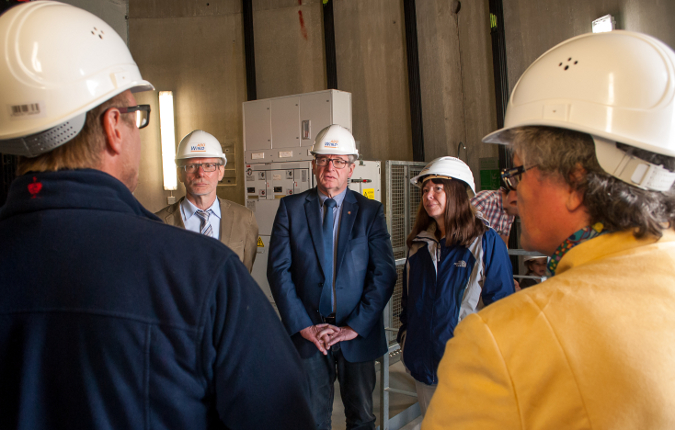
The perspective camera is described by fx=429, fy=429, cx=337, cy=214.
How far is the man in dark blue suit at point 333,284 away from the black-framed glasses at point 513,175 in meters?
1.56

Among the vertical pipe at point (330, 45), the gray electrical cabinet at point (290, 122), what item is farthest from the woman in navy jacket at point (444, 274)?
the vertical pipe at point (330, 45)

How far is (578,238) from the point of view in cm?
93

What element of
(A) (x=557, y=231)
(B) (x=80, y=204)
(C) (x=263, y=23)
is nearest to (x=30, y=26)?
(B) (x=80, y=204)

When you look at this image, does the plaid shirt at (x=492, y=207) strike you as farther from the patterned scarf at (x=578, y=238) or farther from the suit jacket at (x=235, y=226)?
the patterned scarf at (x=578, y=238)

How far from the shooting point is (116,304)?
830 mm

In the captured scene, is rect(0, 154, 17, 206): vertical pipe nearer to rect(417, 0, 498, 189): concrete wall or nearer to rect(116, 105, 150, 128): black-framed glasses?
rect(116, 105, 150, 128): black-framed glasses

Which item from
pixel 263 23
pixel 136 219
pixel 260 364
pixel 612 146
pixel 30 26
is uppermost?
pixel 263 23

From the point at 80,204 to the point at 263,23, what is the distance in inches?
263

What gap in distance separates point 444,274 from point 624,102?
5.19ft

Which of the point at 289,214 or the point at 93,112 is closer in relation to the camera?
the point at 93,112

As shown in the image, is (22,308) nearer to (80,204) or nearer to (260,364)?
(80,204)

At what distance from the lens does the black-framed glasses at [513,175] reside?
3.52ft

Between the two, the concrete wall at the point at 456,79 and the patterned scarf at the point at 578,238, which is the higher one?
the concrete wall at the point at 456,79

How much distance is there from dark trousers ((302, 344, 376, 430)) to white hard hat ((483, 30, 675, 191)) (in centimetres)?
207
